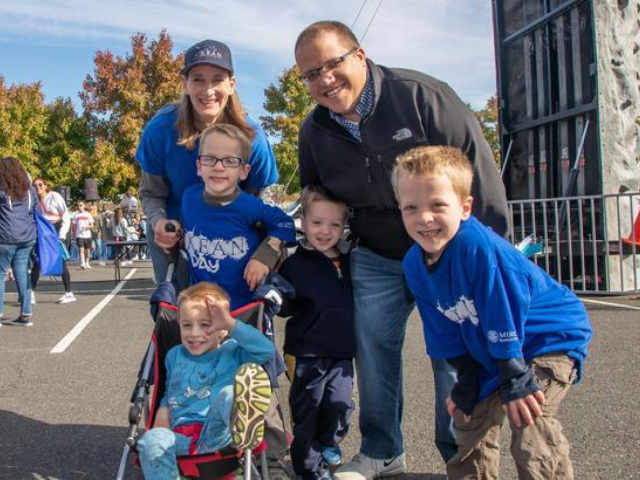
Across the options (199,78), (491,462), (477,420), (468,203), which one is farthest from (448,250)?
(199,78)

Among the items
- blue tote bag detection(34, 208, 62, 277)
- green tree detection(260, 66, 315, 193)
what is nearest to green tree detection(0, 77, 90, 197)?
green tree detection(260, 66, 315, 193)

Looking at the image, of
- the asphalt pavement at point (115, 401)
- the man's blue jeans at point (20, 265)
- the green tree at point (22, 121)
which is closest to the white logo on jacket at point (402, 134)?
the asphalt pavement at point (115, 401)

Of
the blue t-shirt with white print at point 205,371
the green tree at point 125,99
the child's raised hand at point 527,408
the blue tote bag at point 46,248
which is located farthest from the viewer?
the green tree at point 125,99

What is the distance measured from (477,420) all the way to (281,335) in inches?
183

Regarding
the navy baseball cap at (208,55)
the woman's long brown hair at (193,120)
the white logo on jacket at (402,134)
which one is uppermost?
the navy baseball cap at (208,55)

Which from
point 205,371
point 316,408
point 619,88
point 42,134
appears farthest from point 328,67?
point 42,134

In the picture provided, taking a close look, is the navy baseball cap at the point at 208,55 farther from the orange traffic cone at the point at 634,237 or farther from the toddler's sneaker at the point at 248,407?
the orange traffic cone at the point at 634,237

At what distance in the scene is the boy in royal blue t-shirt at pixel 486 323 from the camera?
7.37 feet

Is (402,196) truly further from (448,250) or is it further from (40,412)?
(40,412)

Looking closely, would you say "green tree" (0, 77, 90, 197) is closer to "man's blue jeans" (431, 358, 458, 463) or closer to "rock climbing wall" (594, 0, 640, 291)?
"rock climbing wall" (594, 0, 640, 291)

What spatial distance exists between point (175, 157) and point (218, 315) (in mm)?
952

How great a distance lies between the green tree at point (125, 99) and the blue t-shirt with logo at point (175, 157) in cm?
3042

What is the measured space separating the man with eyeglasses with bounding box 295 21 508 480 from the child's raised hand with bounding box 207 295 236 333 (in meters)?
0.67

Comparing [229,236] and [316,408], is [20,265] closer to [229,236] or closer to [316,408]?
[229,236]
